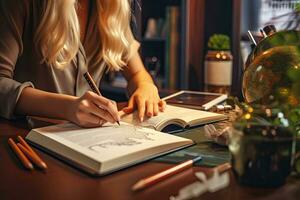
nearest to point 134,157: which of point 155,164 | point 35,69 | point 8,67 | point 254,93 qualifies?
point 155,164

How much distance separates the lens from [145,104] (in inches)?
44.7

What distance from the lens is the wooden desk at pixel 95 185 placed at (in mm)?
608

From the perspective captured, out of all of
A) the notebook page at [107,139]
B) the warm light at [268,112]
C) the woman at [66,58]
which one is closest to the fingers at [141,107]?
the woman at [66,58]

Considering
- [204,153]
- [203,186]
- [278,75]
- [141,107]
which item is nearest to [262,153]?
[203,186]

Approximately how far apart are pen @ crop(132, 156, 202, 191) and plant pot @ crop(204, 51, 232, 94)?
38.3 inches

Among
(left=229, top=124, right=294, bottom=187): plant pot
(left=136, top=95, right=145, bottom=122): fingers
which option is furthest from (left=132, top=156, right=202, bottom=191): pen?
(left=136, top=95, right=145, bottom=122): fingers

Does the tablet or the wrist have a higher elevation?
the wrist

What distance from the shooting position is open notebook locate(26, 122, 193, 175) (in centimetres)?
71

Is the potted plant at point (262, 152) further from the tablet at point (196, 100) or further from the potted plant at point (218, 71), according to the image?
the potted plant at point (218, 71)

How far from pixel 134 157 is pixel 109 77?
2.06 metres

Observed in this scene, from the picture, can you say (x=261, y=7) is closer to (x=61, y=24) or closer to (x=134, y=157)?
(x=61, y=24)

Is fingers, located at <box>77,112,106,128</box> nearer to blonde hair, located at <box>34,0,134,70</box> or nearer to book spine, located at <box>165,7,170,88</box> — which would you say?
blonde hair, located at <box>34,0,134,70</box>

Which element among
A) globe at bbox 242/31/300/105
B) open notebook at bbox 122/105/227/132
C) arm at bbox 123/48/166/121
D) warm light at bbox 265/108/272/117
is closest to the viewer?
warm light at bbox 265/108/272/117

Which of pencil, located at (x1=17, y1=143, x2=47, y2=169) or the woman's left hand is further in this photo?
the woman's left hand
